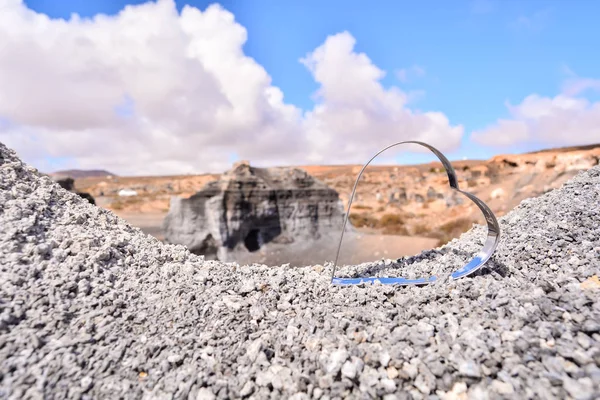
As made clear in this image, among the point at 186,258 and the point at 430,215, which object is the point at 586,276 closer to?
the point at 186,258

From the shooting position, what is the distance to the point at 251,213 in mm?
15227

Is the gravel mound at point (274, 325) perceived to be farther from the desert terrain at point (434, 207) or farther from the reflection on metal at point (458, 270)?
the desert terrain at point (434, 207)

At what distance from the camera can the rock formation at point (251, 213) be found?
14625 mm

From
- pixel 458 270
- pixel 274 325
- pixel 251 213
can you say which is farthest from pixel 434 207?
pixel 274 325

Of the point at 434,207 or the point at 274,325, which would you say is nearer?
the point at 274,325

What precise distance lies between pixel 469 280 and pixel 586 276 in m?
0.79

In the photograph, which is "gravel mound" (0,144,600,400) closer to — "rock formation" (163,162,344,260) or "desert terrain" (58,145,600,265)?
"desert terrain" (58,145,600,265)

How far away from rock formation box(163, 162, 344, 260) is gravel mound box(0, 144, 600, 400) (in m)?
11.2

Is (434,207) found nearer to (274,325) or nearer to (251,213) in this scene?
(251,213)

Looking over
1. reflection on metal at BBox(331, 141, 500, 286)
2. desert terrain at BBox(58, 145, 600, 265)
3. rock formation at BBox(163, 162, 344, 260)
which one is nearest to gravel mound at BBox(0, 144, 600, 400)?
reflection on metal at BBox(331, 141, 500, 286)

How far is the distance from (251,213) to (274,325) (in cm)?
1293

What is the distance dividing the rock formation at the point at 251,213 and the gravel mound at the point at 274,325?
36.8 ft

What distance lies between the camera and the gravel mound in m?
1.89

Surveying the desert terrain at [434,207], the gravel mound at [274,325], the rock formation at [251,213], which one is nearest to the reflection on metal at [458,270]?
the gravel mound at [274,325]
